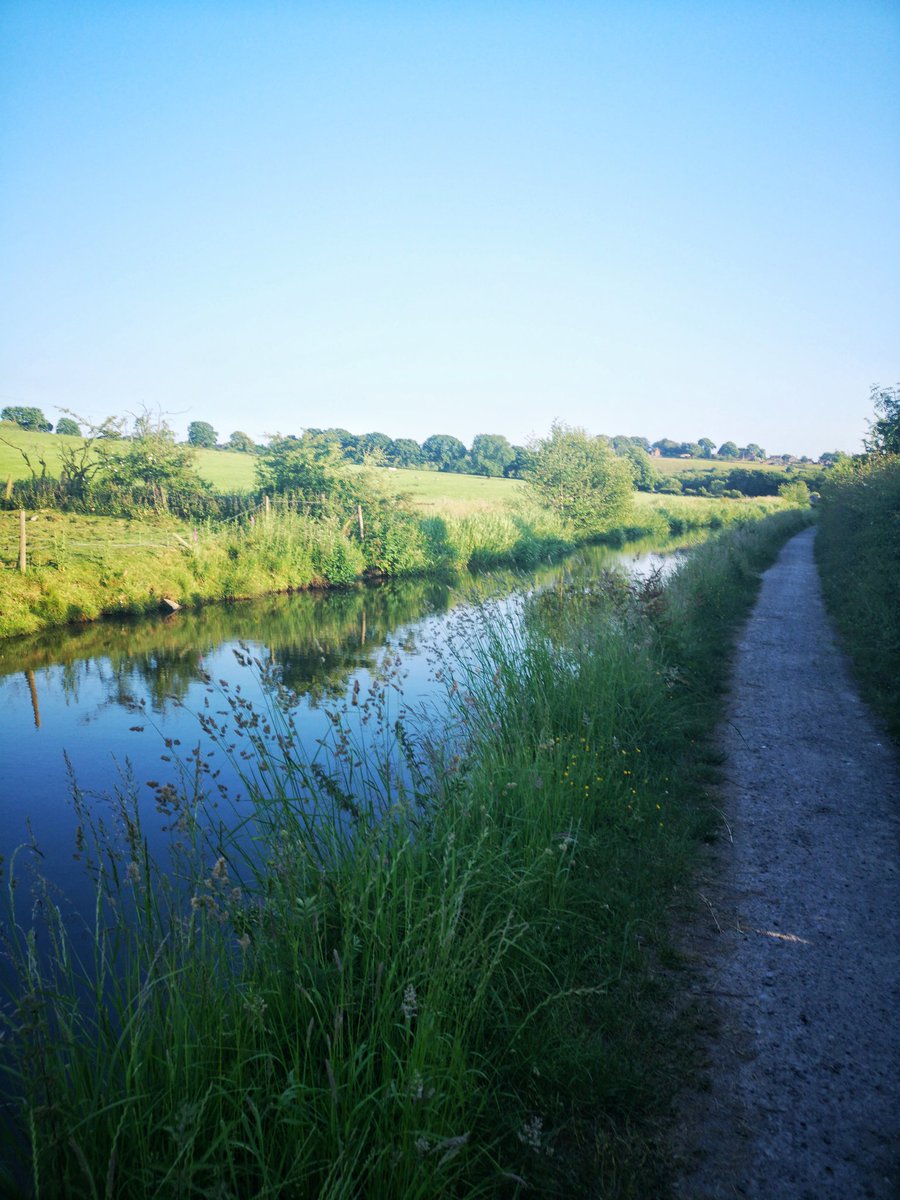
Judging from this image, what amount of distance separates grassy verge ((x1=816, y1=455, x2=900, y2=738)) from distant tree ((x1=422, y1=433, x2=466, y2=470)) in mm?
62682

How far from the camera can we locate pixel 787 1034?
10.3 ft

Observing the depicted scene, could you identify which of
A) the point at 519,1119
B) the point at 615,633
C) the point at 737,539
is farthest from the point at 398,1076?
the point at 737,539

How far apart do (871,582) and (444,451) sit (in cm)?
7953

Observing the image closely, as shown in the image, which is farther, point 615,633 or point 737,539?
point 737,539

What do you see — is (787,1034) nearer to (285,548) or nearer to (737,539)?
(285,548)

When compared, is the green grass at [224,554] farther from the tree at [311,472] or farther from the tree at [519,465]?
the tree at [519,465]

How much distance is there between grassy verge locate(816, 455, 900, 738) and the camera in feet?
28.5

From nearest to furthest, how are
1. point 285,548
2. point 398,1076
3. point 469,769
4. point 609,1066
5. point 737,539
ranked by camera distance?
1. point 398,1076
2. point 609,1066
3. point 469,769
4. point 285,548
5. point 737,539

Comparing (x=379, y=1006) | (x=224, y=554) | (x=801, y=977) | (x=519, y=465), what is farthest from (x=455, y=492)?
(x=379, y=1006)

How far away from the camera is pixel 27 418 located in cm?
4084

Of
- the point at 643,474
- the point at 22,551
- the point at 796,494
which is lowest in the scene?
the point at 22,551

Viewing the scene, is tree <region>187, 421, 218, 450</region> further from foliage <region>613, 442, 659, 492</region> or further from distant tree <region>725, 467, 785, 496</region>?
distant tree <region>725, 467, 785, 496</region>

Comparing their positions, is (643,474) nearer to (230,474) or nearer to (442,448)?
(442,448)

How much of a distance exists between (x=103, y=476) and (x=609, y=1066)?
27.2 metres
